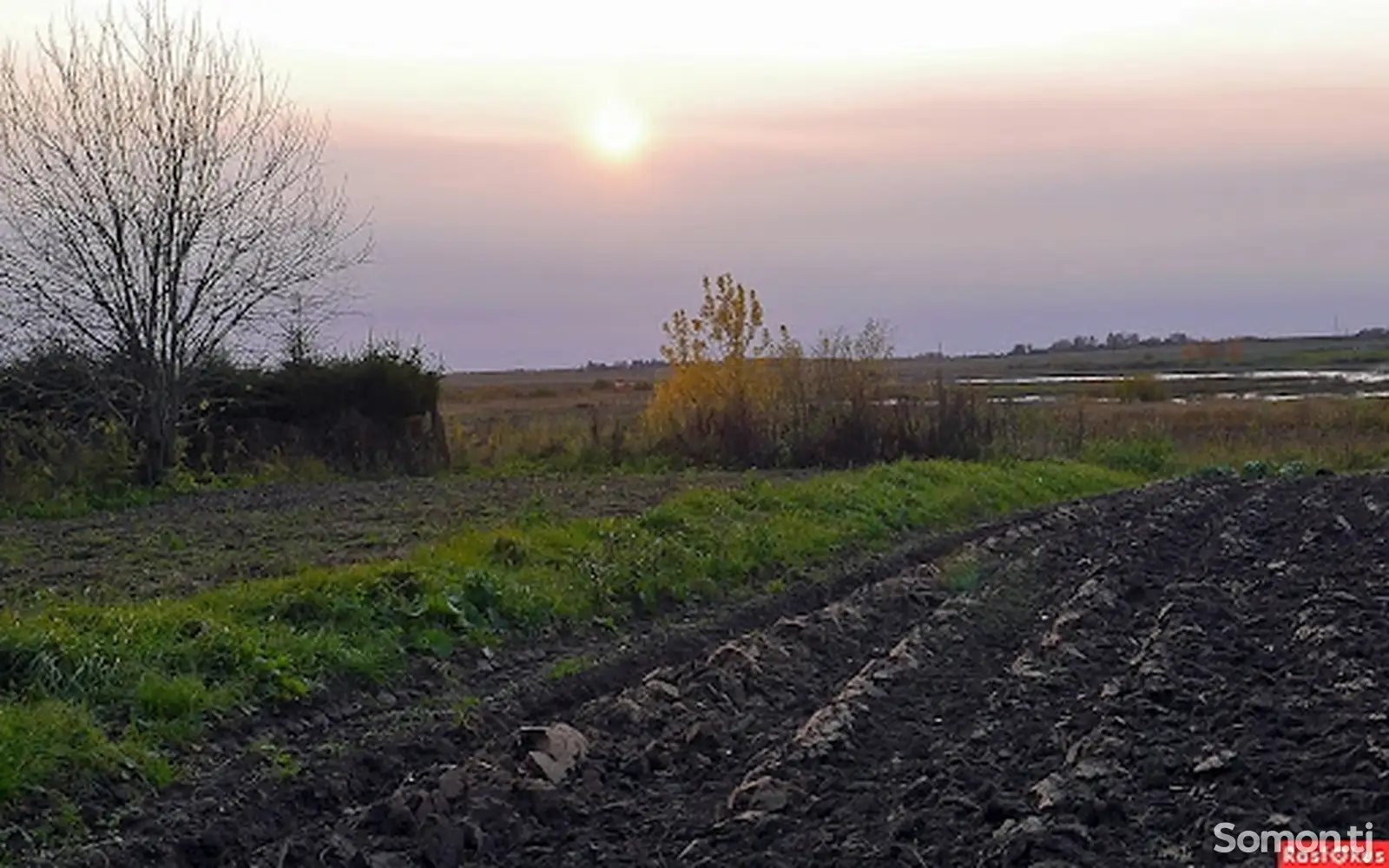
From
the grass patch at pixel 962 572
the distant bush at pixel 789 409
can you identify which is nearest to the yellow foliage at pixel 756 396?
the distant bush at pixel 789 409

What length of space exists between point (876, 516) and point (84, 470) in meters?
12.3

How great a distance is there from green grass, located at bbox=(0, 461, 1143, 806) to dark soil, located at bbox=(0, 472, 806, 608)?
1232mm

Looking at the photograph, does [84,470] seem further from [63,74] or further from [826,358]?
[826,358]

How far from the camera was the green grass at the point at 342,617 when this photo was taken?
7.66 m

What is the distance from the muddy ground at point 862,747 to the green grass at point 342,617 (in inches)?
15.8

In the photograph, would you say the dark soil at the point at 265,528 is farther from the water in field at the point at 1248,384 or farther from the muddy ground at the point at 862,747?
the water in field at the point at 1248,384

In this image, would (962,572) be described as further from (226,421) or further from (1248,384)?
(1248,384)

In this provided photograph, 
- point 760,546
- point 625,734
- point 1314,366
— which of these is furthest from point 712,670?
point 1314,366

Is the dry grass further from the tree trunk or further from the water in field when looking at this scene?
the water in field

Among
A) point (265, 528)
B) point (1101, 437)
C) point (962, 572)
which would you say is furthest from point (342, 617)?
point (1101, 437)

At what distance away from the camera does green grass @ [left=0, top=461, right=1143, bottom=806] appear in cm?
766

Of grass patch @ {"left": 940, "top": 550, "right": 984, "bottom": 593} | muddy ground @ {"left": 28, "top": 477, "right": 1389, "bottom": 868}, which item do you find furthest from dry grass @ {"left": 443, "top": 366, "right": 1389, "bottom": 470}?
muddy ground @ {"left": 28, "top": 477, "right": 1389, "bottom": 868}

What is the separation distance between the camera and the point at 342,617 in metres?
10.3

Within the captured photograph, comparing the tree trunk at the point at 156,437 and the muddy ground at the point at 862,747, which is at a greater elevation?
the tree trunk at the point at 156,437
